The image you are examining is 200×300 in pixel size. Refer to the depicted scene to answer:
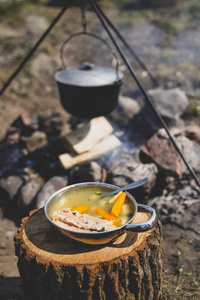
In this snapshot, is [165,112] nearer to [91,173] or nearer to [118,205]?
[91,173]

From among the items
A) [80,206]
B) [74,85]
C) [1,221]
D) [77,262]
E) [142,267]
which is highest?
[74,85]

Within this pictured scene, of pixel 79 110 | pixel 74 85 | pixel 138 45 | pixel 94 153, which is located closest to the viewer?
pixel 74 85

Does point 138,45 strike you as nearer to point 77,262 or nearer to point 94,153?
point 94,153

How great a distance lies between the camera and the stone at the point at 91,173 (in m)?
3.61

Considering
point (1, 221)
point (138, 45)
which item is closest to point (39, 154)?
point (1, 221)

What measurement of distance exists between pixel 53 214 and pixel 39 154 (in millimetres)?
2711

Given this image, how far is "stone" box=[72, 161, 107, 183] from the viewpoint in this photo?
3.61 metres

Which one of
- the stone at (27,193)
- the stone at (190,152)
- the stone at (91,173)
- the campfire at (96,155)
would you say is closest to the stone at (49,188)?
the campfire at (96,155)

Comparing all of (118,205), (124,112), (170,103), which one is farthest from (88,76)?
(118,205)

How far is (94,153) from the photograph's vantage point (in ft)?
13.6

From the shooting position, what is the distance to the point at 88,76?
374 centimetres

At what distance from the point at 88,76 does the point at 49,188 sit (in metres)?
1.68

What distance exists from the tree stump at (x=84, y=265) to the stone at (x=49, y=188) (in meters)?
1.51

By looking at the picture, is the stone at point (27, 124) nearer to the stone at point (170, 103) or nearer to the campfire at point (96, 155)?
the campfire at point (96, 155)
